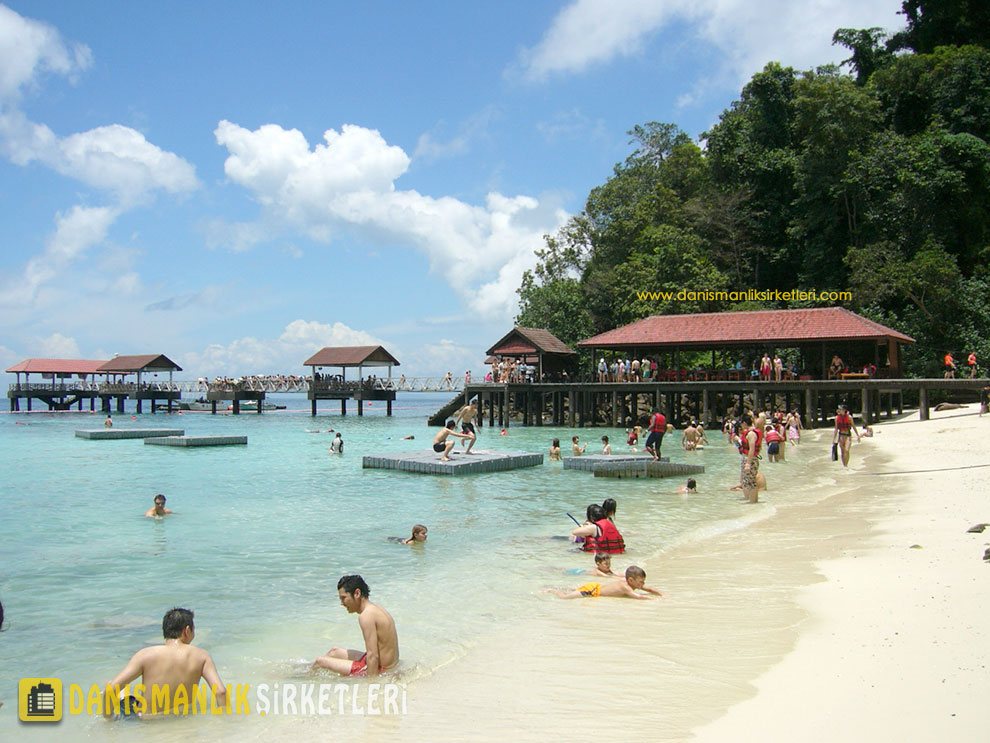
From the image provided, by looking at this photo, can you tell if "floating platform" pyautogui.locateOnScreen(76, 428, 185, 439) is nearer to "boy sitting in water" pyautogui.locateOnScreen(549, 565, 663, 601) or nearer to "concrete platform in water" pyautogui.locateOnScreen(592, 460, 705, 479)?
"concrete platform in water" pyautogui.locateOnScreen(592, 460, 705, 479)

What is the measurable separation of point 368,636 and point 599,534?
433 cm

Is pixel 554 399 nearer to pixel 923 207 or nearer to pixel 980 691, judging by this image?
pixel 923 207

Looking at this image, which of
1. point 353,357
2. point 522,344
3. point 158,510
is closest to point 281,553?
point 158,510

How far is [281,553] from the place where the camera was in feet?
33.6

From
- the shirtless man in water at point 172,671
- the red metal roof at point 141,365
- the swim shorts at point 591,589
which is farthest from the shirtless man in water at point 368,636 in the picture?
the red metal roof at point 141,365

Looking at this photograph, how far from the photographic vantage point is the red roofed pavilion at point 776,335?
96.7 ft

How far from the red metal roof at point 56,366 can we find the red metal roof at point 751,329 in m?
44.9

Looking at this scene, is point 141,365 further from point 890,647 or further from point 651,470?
point 890,647

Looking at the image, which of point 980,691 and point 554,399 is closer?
point 980,691

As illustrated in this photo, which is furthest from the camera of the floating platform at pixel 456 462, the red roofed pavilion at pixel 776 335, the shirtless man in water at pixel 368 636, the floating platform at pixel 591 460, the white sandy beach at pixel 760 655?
the red roofed pavilion at pixel 776 335

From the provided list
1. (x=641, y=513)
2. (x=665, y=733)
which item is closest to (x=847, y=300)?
(x=641, y=513)

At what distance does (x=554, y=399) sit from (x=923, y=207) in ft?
64.0

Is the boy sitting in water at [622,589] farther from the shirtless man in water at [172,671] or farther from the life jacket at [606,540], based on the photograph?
the shirtless man in water at [172,671]

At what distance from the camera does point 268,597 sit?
8.00 metres
